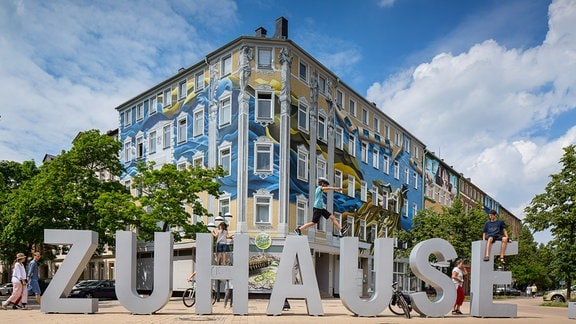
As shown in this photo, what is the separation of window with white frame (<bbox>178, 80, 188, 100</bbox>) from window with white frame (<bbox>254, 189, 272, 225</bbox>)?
11.0 meters

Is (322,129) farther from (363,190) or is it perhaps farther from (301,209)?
(363,190)

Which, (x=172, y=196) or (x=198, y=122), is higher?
(x=198, y=122)

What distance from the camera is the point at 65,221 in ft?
96.4

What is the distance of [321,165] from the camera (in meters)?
37.0

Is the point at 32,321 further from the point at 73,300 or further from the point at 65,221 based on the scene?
the point at 65,221

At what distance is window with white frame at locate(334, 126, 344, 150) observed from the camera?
39156 mm

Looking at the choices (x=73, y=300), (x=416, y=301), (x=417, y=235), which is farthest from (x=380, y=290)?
(x=417, y=235)

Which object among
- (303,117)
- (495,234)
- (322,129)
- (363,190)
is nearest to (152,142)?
(303,117)

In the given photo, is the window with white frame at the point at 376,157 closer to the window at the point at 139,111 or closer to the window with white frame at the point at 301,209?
the window with white frame at the point at 301,209

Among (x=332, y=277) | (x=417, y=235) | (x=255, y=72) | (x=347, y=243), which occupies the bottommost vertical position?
(x=332, y=277)

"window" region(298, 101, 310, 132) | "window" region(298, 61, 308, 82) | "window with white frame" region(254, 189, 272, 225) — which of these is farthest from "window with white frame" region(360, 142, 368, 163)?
"window with white frame" region(254, 189, 272, 225)

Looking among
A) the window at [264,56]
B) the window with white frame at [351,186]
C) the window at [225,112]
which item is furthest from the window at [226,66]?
the window with white frame at [351,186]

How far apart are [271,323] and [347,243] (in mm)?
3423

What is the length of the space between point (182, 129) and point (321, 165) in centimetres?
1080
